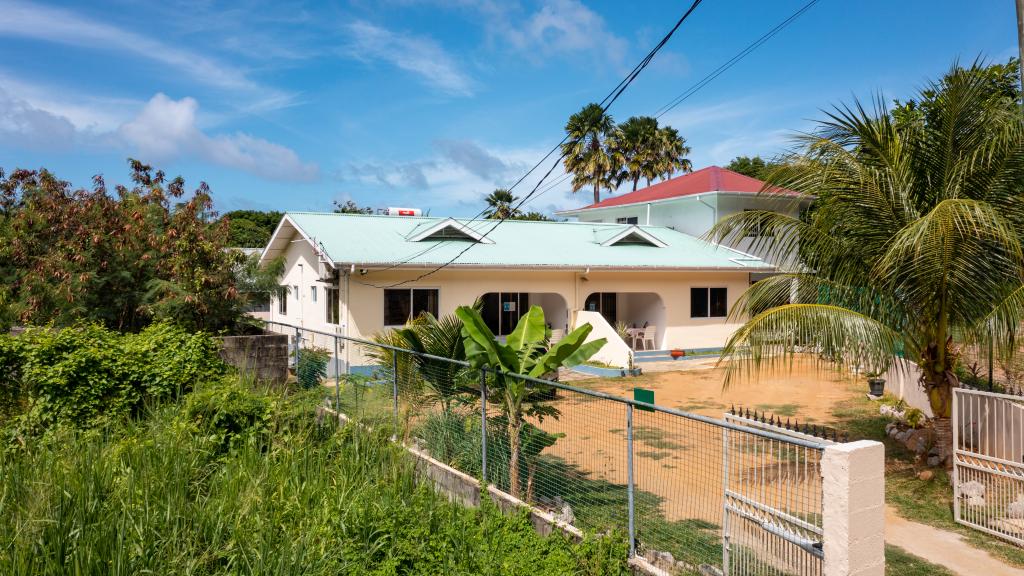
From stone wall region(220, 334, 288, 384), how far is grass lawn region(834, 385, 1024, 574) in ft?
33.4

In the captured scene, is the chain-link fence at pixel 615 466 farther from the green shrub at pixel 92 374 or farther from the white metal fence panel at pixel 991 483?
the green shrub at pixel 92 374

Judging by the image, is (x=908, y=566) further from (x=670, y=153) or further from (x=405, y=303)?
(x=670, y=153)

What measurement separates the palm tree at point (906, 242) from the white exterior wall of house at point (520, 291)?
10.6 metres

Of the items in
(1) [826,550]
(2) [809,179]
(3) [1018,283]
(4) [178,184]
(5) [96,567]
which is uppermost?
(4) [178,184]

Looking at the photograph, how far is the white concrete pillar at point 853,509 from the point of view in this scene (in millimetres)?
4023

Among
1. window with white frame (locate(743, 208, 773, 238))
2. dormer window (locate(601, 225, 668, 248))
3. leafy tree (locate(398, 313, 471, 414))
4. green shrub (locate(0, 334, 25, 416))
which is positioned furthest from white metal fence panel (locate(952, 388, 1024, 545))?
dormer window (locate(601, 225, 668, 248))

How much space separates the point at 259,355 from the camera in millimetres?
12945

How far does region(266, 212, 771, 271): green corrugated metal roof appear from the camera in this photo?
1881 centimetres

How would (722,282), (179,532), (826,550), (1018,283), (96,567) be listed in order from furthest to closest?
(722,282) < (1018,283) < (179,532) < (96,567) < (826,550)

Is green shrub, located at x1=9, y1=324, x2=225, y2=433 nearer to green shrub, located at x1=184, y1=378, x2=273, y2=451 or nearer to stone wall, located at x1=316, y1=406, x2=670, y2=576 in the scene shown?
green shrub, located at x1=184, y1=378, x2=273, y2=451

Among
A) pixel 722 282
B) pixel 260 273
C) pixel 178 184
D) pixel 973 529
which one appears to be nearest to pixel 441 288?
pixel 260 273

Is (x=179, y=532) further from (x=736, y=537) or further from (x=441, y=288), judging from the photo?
(x=441, y=288)

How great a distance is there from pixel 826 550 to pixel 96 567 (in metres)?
5.16

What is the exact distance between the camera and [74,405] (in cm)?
941
